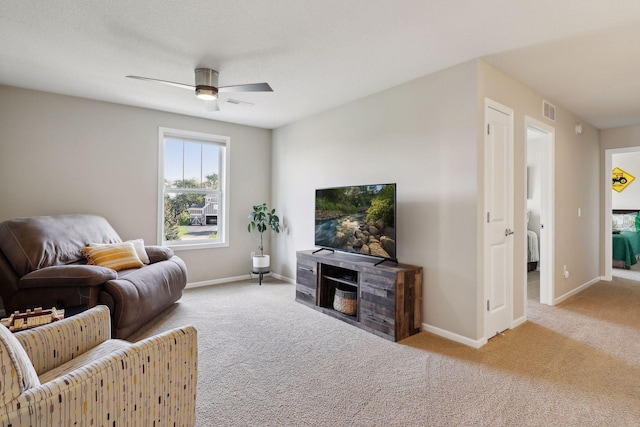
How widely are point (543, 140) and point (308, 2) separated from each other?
3.33 m

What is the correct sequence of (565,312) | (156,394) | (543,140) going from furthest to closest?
(543,140), (565,312), (156,394)

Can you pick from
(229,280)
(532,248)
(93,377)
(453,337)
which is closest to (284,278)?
(229,280)

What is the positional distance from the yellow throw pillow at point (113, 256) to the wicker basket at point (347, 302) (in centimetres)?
212

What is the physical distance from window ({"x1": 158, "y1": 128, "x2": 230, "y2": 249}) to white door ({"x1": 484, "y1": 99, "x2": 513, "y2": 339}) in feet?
11.8

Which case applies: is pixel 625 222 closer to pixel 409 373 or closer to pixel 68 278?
pixel 409 373

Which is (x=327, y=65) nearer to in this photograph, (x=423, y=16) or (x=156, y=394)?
(x=423, y=16)

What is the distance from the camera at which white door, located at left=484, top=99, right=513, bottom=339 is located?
110 inches

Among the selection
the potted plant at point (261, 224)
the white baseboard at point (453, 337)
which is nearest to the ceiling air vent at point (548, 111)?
the white baseboard at point (453, 337)

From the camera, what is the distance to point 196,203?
4.74m

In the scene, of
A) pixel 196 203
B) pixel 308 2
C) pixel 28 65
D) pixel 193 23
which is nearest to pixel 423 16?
pixel 308 2

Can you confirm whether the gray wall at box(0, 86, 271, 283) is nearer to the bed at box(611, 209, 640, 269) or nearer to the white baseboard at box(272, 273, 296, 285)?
the white baseboard at box(272, 273, 296, 285)

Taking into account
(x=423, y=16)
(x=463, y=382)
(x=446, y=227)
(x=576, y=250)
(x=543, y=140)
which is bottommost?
(x=463, y=382)

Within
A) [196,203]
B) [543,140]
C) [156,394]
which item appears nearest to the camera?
[156,394]

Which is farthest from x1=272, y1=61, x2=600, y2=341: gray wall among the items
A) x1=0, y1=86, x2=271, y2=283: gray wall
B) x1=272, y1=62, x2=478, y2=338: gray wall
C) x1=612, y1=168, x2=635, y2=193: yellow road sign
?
x1=612, y1=168, x2=635, y2=193: yellow road sign
